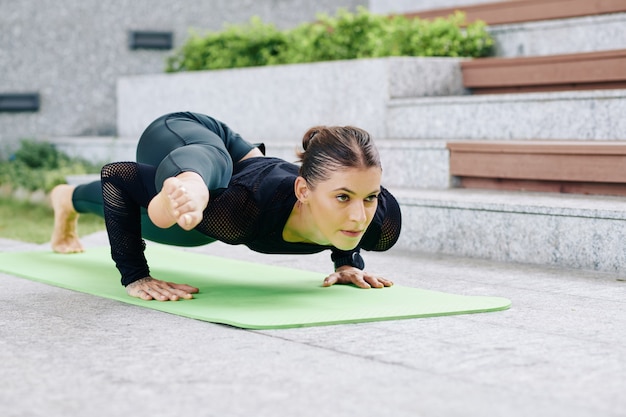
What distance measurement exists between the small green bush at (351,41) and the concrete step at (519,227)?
1.80m

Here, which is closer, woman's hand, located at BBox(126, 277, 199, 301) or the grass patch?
woman's hand, located at BBox(126, 277, 199, 301)

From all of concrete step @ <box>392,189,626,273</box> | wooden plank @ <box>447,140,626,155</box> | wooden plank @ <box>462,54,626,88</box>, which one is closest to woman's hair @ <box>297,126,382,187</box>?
concrete step @ <box>392,189,626,273</box>

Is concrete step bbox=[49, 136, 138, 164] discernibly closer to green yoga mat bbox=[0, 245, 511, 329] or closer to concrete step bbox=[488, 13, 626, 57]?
concrete step bbox=[488, 13, 626, 57]

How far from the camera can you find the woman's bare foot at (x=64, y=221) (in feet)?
15.0

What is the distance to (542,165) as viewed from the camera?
4.95 metres

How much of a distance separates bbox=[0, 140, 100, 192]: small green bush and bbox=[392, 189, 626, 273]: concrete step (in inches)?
125

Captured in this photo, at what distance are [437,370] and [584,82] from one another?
139 inches

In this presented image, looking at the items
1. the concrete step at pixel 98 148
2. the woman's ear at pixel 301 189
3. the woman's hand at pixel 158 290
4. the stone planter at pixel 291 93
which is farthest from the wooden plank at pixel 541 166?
the concrete step at pixel 98 148

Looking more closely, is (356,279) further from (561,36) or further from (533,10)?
(533,10)

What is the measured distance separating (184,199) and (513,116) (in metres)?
3.10

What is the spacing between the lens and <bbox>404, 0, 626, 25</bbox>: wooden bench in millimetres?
6293

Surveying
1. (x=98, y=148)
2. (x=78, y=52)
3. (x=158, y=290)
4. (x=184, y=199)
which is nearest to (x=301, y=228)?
(x=158, y=290)

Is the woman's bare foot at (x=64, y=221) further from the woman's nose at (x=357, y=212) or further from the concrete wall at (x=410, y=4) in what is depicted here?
the concrete wall at (x=410, y=4)

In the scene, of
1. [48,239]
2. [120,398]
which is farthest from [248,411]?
[48,239]
